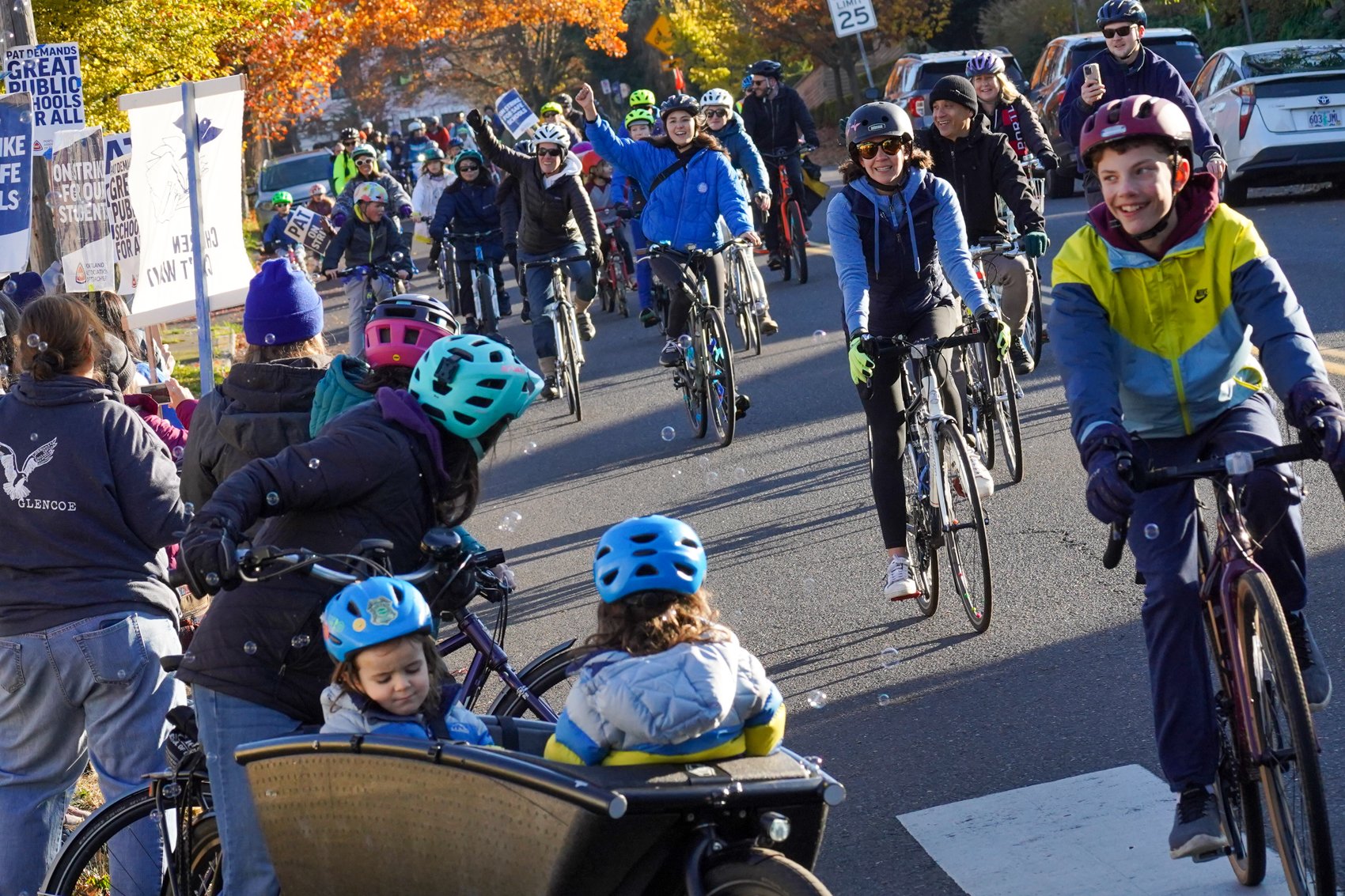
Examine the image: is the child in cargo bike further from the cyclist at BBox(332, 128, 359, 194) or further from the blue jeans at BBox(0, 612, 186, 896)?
the cyclist at BBox(332, 128, 359, 194)

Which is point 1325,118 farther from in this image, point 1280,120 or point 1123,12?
point 1123,12

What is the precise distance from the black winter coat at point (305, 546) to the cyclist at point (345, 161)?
21.0 meters

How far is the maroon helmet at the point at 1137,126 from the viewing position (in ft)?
13.9

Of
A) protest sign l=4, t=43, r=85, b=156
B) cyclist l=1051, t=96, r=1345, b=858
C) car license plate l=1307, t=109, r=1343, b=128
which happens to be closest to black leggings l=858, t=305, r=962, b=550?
cyclist l=1051, t=96, r=1345, b=858

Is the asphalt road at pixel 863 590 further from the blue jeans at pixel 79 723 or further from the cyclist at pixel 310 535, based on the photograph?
the blue jeans at pixel 79 723

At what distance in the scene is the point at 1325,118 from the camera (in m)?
18.3

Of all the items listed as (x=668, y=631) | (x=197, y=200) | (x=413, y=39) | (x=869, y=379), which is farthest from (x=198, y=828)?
(x=413, y=39)

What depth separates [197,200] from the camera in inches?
345

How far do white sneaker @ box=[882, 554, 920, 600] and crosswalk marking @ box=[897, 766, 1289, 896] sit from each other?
1.86m

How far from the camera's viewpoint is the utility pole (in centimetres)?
1291

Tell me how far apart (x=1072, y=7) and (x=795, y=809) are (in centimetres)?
3541

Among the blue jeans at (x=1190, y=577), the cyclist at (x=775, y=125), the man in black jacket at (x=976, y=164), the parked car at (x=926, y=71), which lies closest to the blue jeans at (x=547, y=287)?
the man in black jacket at (x=976, y=164)

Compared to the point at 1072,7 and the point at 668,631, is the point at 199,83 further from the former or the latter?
the point at 1072,7

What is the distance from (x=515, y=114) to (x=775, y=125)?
490 centimetres
